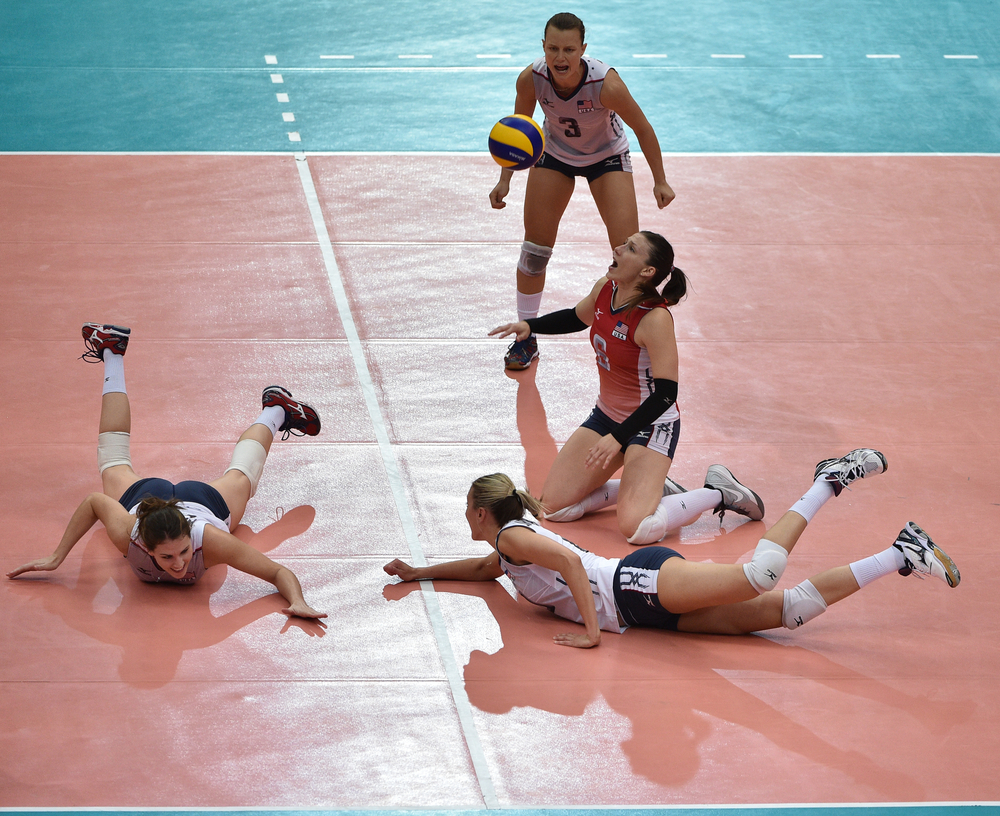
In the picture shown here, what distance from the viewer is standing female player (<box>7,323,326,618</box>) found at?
16.5 feet

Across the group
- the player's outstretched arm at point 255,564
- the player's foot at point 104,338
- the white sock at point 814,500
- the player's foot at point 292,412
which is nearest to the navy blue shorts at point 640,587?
the white sock at point 814,500

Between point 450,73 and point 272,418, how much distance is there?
21.3 feet

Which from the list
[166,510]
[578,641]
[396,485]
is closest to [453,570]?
[578,641]

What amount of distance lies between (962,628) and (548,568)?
2.00m

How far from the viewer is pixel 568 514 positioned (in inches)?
240

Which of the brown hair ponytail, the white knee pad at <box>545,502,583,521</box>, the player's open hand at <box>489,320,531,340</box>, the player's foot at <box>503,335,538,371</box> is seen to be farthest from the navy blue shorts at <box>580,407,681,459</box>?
the brown hair ponytail

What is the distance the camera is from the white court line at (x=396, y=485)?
4445mm

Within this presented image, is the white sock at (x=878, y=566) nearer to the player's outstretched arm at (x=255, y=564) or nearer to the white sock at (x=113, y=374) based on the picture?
the player's outstretched arm at (x=255, y=564)

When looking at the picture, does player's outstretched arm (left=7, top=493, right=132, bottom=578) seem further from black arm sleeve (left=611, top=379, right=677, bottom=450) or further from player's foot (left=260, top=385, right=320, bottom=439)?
black arm sleeve (left=611, top=379, right=677, bottom=450)

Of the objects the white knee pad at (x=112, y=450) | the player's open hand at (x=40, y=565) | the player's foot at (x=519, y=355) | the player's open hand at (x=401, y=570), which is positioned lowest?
the player's open hand at (x=401, y=570)

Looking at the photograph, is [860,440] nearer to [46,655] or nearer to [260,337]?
[260,337]

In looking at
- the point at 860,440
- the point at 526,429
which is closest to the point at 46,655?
the point at 526,429

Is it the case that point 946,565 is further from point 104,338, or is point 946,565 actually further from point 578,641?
point 104,338

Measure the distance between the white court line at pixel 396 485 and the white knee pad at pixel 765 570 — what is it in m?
1.31
